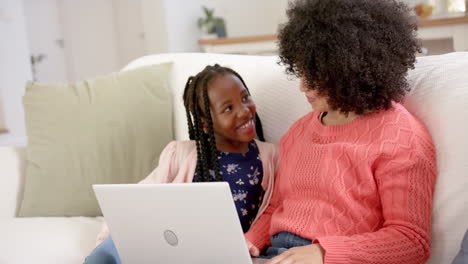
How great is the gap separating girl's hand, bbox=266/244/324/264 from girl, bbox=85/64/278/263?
370mm

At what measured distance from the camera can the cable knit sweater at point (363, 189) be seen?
95 centimetres

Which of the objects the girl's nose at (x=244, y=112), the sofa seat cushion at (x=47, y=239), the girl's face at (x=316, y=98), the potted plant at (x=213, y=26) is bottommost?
the sofa seat cushion at (x=47, y=239)

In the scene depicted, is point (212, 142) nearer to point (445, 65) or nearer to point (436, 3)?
point (445, 65)

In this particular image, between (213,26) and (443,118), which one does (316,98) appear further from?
(213,26)

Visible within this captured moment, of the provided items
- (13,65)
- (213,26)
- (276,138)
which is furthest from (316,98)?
(13,65)

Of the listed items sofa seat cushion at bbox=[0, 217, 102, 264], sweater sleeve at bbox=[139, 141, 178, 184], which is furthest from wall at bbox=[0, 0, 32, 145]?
sweater sleeve at bbox=[139, 141, 178, 184]

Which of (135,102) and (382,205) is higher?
(135,102)

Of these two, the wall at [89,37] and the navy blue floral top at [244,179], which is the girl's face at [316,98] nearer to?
the navy blue floral top at [244,179]

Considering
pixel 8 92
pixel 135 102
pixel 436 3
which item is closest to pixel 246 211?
pixel 135 102

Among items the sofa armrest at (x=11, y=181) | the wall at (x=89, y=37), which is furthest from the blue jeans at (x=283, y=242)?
the wall at (x=89, y=37)

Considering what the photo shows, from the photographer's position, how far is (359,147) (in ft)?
3.42

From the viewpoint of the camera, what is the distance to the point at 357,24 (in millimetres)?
1021

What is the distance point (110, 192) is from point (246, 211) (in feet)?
1.47

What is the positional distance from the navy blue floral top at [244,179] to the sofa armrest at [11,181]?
0.69 meters
